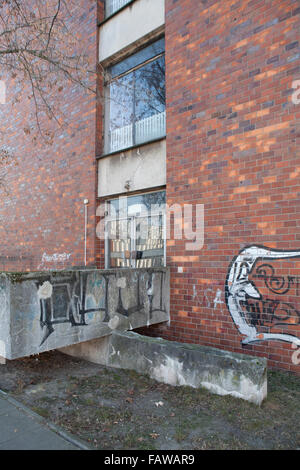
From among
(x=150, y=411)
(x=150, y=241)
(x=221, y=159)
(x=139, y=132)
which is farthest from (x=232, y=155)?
(x=150, y=411)

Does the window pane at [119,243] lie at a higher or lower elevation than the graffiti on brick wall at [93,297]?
higher

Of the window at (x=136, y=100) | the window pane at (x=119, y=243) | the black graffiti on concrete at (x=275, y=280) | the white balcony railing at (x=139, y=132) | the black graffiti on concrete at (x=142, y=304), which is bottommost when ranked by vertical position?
the black graffiti on concrete at (x=142, y=304)

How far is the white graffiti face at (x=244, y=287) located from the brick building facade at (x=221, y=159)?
0.02 m

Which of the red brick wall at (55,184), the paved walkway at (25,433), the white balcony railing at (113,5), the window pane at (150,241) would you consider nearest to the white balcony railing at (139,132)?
the red brick wall at (55,184)

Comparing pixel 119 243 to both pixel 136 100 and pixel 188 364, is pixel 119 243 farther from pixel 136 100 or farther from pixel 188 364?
pixel 188 364

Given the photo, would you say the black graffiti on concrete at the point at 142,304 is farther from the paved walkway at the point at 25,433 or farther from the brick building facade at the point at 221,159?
the paved walkway at the point at 25,433

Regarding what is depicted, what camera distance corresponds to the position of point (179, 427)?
3045mm

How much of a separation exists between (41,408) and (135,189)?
439 cm

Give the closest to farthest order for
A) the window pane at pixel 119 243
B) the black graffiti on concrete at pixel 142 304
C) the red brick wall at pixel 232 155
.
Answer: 1. the red brick wall at pixel 232 155
2. the black graffiti on concrete at pixel 142 304
3. the window pane at pixel 119 243

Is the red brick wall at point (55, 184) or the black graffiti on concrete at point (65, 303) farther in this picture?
the red brick wall at point (55, 184)

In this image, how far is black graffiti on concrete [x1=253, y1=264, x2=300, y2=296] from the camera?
4.36 metres

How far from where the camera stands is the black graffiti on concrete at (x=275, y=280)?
436 cm
